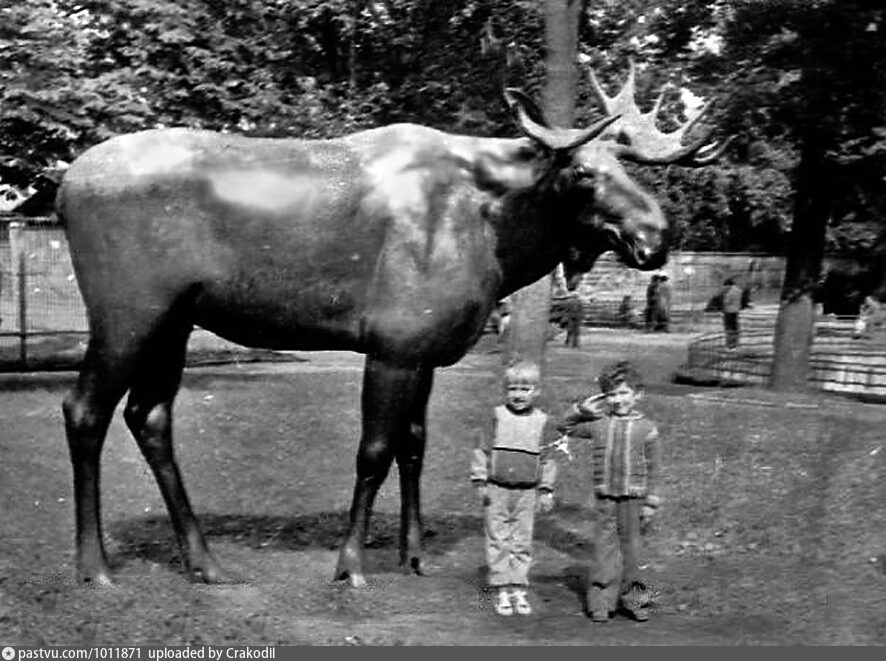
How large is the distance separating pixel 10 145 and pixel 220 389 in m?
4.72

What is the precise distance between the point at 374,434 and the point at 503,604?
1.18 metres

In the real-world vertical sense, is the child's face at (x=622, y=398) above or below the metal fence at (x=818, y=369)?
above

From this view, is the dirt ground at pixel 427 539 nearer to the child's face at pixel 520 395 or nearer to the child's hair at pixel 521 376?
the child's face at pixel 520 395

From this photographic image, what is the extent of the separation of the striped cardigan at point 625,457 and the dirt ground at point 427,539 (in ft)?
2.27

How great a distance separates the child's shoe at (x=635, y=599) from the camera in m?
7.62

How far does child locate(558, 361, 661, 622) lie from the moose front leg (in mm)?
1059

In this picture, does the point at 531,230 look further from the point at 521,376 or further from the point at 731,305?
the point at 731,305

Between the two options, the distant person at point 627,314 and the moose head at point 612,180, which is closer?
the moose head at point 612,180

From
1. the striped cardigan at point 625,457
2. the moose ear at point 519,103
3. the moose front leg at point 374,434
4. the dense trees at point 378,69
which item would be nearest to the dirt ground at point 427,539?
the moose front leg at point 374,434

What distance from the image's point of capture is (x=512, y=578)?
7.52 m

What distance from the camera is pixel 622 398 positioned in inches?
309

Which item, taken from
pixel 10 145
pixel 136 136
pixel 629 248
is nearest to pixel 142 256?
pixel 136 136

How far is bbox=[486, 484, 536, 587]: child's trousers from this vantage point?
7527mm

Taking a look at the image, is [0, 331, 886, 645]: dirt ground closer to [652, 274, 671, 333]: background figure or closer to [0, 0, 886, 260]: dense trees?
[0, 0, 886, 260]: dense trees
